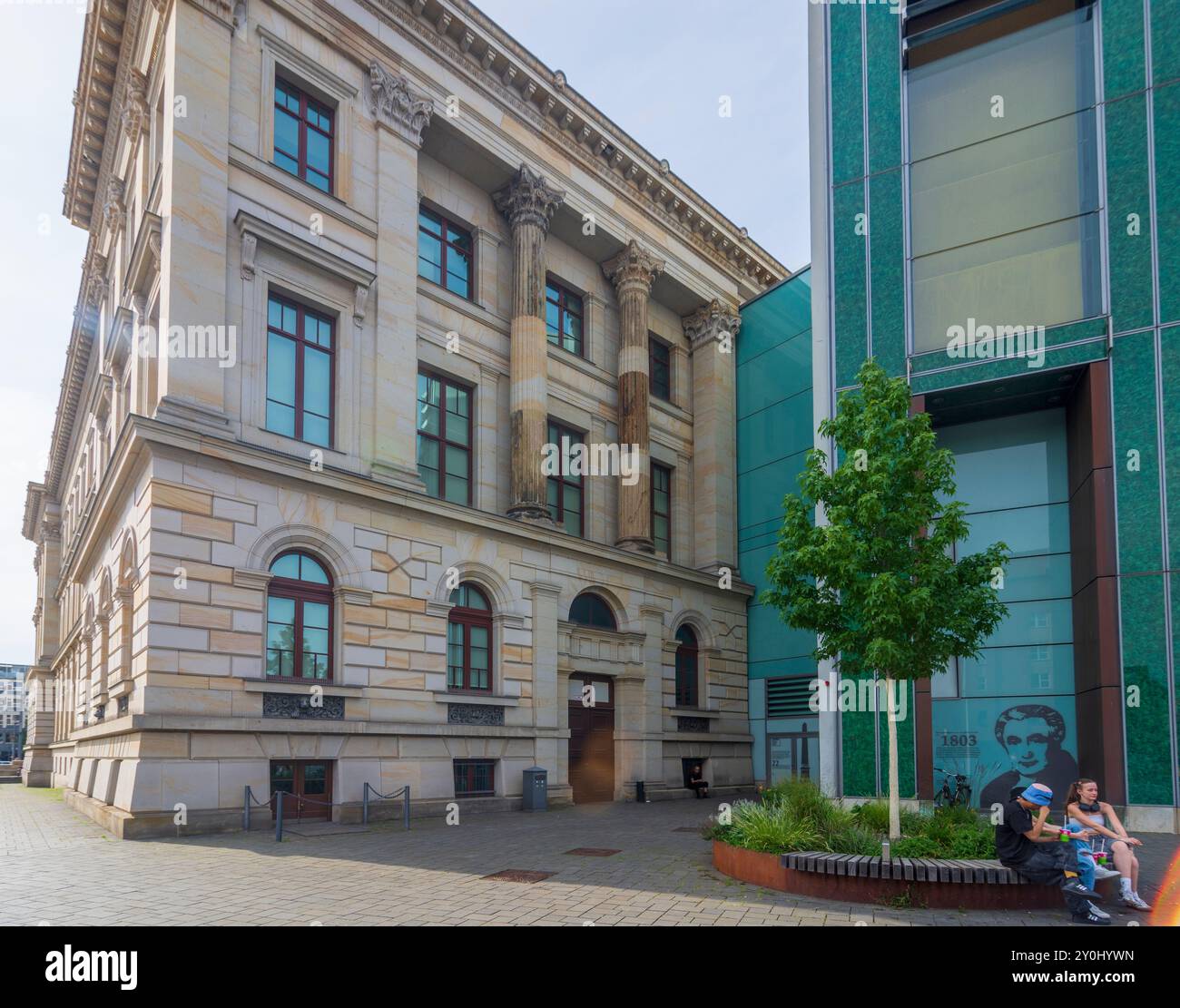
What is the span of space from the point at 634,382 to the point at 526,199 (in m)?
7.46

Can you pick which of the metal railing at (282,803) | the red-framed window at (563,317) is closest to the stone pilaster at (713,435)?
the red-framed window at (563,317)

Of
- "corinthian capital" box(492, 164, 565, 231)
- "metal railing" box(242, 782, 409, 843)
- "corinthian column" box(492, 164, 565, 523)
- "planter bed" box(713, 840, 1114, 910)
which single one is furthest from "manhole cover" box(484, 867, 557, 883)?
"corinthian capital" box(492, 164, 565, 231)

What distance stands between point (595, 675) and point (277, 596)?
1239 centimetres

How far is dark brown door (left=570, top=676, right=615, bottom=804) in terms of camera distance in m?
30.2

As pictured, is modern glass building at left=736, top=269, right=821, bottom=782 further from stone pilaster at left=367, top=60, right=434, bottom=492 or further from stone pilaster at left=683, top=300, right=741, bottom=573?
stone pilaster at left=367, top=60, right=434, bottom=492

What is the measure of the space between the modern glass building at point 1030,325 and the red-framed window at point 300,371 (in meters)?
12.3

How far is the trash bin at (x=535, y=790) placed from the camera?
26281 mm

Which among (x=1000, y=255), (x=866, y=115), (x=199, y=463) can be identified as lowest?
(x=199, y=463)

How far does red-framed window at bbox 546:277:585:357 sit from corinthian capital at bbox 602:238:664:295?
165 centimetres

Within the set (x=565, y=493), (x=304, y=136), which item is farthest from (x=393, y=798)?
(x=304, y=136)

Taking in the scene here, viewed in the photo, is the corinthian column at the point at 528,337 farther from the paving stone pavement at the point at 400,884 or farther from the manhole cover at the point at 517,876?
the manhole cover at the point at 517,876

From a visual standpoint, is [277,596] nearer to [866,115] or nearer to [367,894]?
[367,894]

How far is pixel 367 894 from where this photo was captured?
464 inches
